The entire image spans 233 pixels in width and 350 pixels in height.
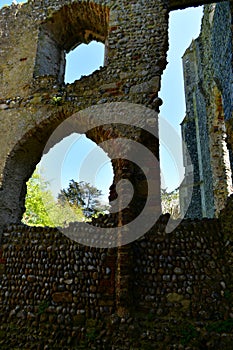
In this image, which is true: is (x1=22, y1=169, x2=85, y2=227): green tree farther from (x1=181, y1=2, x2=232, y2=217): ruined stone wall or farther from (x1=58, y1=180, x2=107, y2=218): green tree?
(x1=181, y1=2, x2=232, y2=217): ruined stone wall

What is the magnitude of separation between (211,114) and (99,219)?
6.04m

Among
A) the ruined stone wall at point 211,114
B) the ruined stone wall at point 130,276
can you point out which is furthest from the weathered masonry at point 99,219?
the ruined stone wall at point 211,114

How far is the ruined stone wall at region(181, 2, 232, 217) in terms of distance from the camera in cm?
718

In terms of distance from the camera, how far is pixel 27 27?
274 inches

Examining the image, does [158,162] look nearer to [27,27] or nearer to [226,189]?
[226,189]

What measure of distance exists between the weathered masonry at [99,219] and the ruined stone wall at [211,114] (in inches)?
39.5

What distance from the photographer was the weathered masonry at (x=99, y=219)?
14.3 feet

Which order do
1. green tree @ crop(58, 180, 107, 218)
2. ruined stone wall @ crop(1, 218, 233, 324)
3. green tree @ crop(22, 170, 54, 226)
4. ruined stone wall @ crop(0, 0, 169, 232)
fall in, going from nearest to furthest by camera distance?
ruined stone wall @ crop(1, 218, 233, 324)
ruined stone wall @ crop(0, 0, 169, 232)
green tree @ crop(22, 170, 54, 226)
green tree @ crop(58, 180, 107, 218)

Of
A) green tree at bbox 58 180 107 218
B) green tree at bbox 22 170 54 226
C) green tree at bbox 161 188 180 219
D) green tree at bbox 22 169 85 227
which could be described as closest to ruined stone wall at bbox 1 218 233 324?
green tree at bbox 22 169 85 227

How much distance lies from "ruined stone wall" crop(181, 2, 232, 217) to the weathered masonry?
39.5 inches

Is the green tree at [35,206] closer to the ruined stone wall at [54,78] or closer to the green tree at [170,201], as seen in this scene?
the green tree at [170,201]

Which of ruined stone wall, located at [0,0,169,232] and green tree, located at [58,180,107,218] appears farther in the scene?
green tree, located at [58,180,107,218]

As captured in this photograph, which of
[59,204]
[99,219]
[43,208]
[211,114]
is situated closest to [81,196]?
[59,204]

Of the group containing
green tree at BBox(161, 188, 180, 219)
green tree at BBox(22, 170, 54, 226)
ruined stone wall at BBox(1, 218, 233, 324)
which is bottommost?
ruined stone wall at BBox(1, 218, 233, 324)
